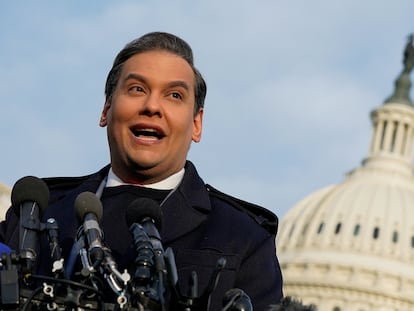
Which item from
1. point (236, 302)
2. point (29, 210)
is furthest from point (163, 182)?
point (236, 302)

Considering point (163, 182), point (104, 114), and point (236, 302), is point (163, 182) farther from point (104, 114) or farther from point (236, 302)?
point (236, 302)

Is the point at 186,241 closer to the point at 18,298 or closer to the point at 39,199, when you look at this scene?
the point at 39,199

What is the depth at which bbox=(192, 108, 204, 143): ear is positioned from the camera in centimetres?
574

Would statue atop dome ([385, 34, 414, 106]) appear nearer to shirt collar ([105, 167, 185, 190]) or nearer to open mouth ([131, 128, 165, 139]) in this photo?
shirt collar ([105, 167, 185, 190])

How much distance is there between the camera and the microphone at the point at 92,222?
4.68 meters

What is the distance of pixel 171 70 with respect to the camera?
A: 18.1 feet

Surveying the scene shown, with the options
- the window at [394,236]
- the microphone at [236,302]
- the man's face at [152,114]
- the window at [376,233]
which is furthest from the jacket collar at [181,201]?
the window at [376,233]

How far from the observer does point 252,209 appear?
598cm

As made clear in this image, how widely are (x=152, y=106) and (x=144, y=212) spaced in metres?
0.48

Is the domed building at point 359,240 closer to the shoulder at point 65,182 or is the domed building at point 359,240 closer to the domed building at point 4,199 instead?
the domed building at point 4,199

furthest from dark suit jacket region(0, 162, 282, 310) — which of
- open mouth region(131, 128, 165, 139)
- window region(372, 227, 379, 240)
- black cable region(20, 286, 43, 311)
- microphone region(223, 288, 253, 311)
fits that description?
window region(372, 227, 379, 240)

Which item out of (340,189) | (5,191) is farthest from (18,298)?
(340,189)

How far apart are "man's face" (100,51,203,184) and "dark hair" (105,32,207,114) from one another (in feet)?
0.08

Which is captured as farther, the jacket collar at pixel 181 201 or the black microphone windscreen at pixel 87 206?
the jacket collar at pixel 181 201
